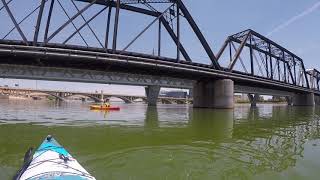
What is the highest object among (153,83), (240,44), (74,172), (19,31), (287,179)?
(240,44)

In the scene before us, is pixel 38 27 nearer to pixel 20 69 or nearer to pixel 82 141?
pixel 20 69

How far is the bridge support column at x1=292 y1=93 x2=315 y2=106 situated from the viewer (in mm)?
122656

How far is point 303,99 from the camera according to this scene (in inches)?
4897

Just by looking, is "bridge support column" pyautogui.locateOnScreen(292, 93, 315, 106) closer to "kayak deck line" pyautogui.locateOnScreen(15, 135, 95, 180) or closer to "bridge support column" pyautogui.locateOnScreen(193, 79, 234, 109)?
"bridge support column" pyautogui.locateOnScreen(193, 79, 234, 109)

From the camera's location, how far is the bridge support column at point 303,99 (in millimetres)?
122656

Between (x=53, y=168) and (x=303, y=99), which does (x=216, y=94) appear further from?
(x=303, y=99)

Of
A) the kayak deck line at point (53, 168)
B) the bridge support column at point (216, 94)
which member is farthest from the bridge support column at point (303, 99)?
the kayak deck line at point (53, 168)

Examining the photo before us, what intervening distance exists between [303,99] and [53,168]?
131372 mm

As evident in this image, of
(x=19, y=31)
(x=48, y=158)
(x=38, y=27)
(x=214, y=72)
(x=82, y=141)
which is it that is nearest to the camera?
(x=48, y=158)

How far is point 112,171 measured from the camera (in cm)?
955

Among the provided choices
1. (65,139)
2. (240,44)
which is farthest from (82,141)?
(240,44)

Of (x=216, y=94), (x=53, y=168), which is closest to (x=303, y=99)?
(x=216, y=94)

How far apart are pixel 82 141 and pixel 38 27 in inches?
1126

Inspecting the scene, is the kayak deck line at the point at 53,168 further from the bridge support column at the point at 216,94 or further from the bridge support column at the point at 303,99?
the bridge support column at the point at 303,99
